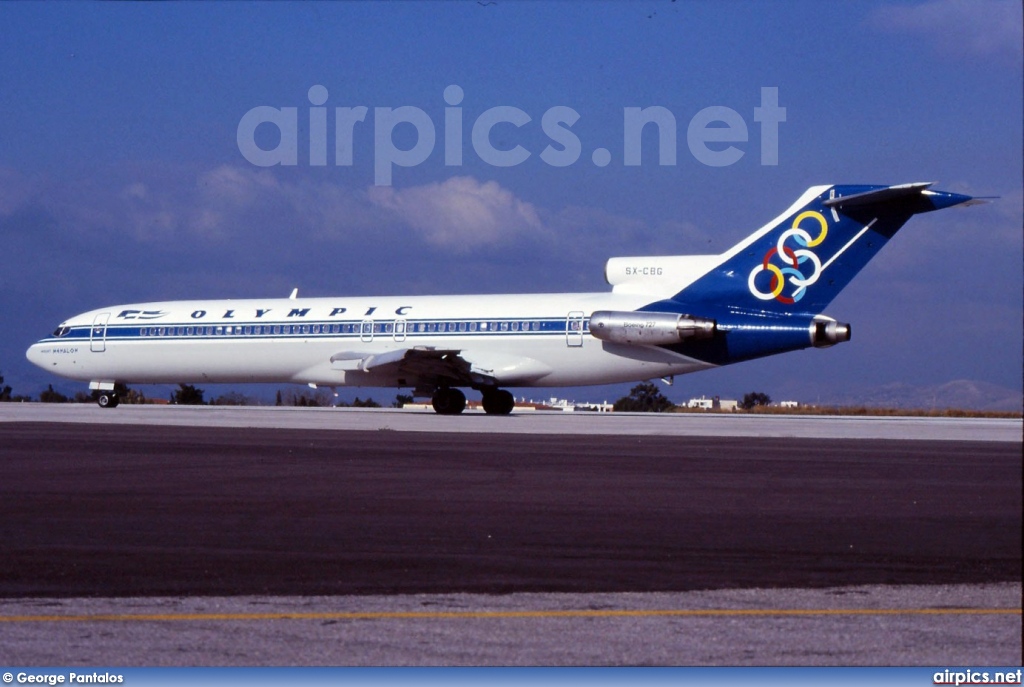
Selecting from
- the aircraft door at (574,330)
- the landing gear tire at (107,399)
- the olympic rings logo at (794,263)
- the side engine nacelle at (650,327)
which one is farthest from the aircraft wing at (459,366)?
the landing gear tire at (107,399)

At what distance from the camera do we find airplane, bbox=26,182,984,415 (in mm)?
30484

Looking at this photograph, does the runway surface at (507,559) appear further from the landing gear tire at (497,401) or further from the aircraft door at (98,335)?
the aircraft door at (98,335)

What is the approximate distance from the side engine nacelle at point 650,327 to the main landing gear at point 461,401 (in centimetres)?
521

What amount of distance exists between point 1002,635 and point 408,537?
5006 millimetres

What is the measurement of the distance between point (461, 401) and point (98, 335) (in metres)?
13.4

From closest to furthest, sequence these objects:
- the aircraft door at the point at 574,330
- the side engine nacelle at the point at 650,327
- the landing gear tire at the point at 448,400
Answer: the side engine nacelle at the point at 650,327 → the aircraft door at the point at 574,330 → the landing gear tire at the point at 448,400

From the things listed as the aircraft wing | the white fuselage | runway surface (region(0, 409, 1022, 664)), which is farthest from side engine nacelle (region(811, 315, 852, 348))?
runway surface (region(0, 409, 1022, 664))

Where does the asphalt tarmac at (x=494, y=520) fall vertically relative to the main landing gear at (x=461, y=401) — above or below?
below

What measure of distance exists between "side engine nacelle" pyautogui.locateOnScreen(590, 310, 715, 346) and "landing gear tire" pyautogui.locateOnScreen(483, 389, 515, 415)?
16.9 ft

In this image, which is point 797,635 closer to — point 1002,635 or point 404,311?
point 1002,635

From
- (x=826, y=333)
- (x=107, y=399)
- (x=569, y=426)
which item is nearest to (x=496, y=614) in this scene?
(x=569, y=426)

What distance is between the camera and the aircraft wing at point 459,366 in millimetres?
33906

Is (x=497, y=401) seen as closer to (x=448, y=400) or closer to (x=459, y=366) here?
(x=448, y=400)

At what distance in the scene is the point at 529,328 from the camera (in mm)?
34188
